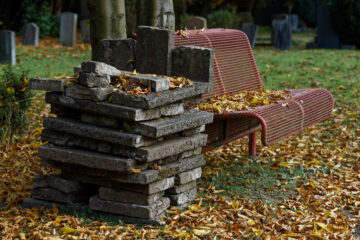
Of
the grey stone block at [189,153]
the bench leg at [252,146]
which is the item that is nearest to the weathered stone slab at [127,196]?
the grey stone block at [189,153]

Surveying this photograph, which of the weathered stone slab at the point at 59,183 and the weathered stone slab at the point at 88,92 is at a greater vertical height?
the weathered stone slab at the point at 88,92

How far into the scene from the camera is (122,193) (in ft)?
13.4

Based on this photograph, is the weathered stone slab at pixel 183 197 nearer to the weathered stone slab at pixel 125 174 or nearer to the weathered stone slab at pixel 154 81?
the weathered stone slab at pixel 125 174

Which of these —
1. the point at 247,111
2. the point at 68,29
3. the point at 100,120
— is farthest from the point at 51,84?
the point at 68,29

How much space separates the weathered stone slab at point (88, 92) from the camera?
393cm

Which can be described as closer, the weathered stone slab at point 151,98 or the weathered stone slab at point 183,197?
the weathered stone slab at point 151,98

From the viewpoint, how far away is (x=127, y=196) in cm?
406

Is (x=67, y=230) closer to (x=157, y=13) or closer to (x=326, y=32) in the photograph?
(x=157, y=13)

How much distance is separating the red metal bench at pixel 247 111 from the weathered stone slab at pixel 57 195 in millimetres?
1210

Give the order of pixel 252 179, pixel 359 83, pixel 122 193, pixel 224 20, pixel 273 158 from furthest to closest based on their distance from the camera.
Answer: pixel 224 20 < pixel 359 83 < pixel 273 158 < pixel 252 179 < pixel 122 193

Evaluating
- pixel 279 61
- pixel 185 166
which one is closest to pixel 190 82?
pixel 185 166

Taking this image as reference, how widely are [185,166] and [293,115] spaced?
4.87 feet

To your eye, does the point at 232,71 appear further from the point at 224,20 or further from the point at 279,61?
the point at 224,20

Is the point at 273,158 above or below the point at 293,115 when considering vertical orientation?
below
